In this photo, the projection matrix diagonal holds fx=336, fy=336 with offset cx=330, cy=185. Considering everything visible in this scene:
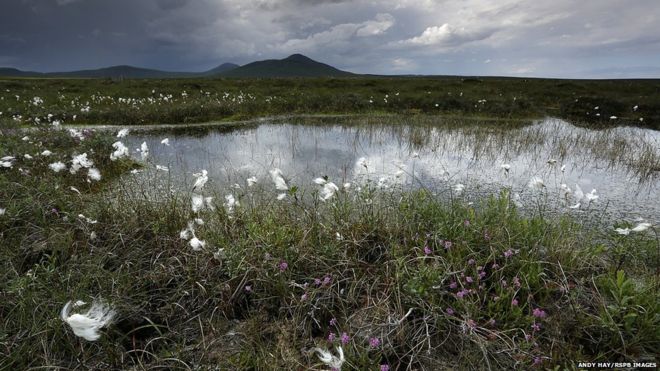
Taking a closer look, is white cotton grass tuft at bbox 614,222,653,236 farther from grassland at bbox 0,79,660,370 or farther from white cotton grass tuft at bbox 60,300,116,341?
white cotton grass tuft at bbox 60,300,116,341

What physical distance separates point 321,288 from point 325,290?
6 cm

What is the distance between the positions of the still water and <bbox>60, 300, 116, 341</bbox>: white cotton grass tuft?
2.87 meters

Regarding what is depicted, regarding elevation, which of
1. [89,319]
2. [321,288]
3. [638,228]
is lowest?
[321,288]

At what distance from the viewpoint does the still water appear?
5.57 meters

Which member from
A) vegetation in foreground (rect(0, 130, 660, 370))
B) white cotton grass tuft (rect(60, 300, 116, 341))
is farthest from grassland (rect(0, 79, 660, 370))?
white cotton grass tuft (rect(60, 300, 116, 341))

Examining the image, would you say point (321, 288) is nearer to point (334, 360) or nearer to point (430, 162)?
point (334, 360)

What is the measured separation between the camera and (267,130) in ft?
39.9

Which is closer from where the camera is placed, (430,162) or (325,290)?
(325,290)

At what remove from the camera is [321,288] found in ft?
8.98

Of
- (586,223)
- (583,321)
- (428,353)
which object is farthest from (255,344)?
(586,223)

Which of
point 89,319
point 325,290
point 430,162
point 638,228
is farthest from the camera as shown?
point 430,162

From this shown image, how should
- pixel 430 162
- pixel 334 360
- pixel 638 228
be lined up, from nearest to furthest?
pixel 334 360
pixel 638 228
pixel 430 162

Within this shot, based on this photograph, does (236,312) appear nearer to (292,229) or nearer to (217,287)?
(217,287)

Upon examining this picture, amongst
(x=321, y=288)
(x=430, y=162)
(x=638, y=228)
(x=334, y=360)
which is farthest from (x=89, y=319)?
(x=430, y=162)
